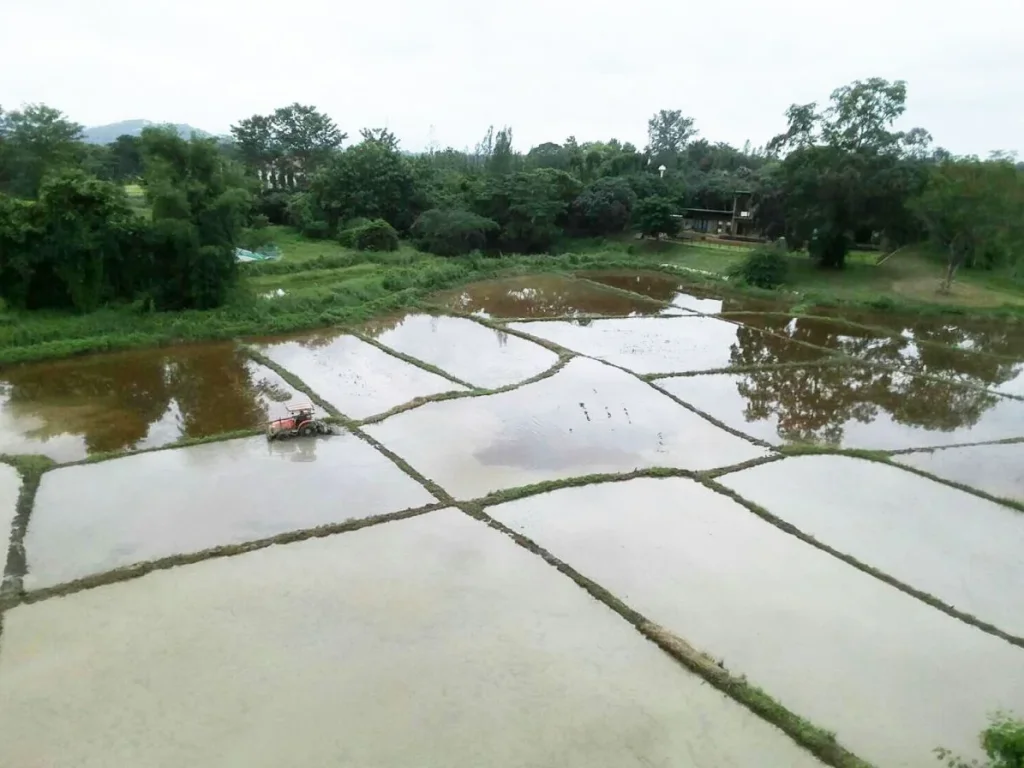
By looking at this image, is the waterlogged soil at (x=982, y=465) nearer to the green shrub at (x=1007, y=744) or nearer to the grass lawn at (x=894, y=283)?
the green shrub at (x=1007, y=744)

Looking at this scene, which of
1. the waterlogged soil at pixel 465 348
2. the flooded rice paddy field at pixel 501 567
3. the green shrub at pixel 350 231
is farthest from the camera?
the green shrub at pixel 350 231

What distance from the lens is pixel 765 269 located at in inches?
963

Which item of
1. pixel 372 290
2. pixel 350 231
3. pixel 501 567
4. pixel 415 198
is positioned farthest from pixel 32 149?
pixel 501 567

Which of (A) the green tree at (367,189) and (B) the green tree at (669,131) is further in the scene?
(B) the green tree at (669,131)

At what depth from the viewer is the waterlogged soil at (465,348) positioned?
15.3 m

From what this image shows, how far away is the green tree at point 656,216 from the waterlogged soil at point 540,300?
5.96 m

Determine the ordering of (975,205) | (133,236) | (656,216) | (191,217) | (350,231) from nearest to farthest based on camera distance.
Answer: (133,236)
(191,217)
(975,205)
(350,231)
(656,216)

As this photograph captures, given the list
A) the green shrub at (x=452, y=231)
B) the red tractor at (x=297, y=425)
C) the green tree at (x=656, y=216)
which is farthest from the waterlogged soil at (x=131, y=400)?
the green tree at (x=656, y=216)

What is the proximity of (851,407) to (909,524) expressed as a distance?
16.3ft

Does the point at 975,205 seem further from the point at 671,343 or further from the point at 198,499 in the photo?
the point at 198,499

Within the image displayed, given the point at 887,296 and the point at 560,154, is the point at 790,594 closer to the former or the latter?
the point at 887,296

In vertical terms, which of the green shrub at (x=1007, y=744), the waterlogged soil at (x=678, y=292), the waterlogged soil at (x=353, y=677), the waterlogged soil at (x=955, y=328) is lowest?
the waterlogged soil at (x=353, y=677)

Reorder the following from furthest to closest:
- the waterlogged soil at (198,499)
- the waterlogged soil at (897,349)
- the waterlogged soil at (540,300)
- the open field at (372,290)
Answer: the waterlogged soil at (540,300) → the waterlogged soil at (897,349) → the open field at (372,290) → the waterlogged soil at (198,499)

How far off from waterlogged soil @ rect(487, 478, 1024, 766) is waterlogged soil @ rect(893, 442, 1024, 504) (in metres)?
3.84
